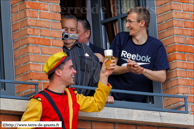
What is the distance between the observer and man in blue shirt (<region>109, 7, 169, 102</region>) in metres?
7.18

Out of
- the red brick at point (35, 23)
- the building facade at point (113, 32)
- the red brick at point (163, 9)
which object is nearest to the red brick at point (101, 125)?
the building facade at point (113, 32)

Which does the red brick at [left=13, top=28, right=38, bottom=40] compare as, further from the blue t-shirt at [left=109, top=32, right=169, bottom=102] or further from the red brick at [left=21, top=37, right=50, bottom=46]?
the blue t-shirt at [left=109, top=32, right=169, bottom=102]

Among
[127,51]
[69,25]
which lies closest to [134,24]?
[127,51]

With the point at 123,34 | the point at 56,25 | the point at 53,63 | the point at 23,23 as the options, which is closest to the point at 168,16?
the point at 123,34

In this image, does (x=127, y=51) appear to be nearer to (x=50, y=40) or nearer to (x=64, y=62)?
(x=50, y=40)

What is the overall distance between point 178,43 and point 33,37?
2.04 m

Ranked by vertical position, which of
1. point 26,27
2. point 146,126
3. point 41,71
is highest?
point 26,27

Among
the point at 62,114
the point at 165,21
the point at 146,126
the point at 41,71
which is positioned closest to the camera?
the point at 62,114

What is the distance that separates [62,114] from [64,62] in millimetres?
577

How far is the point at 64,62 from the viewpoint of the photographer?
582cm

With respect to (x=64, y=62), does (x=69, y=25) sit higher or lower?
higher

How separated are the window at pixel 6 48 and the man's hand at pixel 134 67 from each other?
4.68 ft

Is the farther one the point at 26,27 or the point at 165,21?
the point at 165,21

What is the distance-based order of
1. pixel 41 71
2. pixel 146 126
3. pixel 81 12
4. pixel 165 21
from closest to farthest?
pixel 41 71
pixel 146 126
pixel 165 21
pixel 81 12
